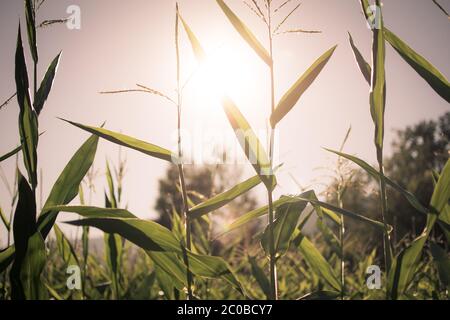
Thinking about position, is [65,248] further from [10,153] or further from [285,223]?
[285,223]

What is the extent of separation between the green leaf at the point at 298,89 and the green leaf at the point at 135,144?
0.99 ft

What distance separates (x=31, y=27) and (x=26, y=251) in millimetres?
608

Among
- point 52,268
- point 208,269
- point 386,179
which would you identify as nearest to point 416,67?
point 386,179

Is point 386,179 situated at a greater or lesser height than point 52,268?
greater

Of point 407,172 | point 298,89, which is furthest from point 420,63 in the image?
point 407,172

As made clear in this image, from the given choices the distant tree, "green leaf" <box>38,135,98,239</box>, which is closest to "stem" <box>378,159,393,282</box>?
"green leaf" <box>38,135,98,239</box>

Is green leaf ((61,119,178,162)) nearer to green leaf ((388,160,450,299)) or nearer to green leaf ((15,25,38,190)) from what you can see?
green leaf ((15,25,38,190))

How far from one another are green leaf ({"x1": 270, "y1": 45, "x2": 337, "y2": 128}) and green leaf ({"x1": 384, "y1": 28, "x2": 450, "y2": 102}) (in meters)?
0.19

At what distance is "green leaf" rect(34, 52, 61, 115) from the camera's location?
3.68 feet

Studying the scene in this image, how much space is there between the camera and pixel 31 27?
3.53 ft

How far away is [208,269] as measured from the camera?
1.09 m

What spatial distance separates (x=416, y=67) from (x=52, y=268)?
2973mm
